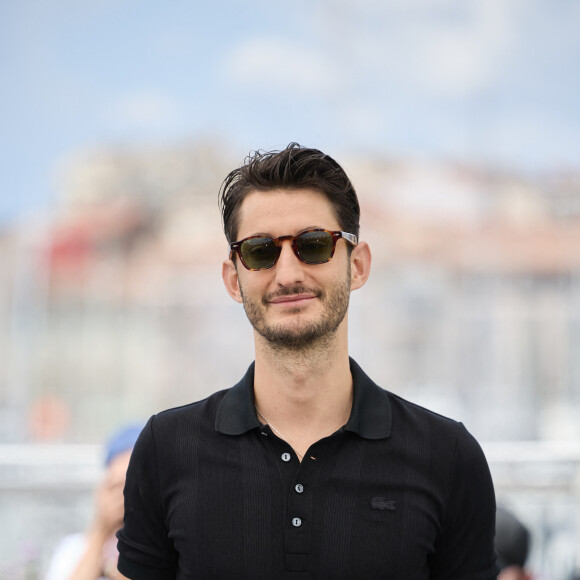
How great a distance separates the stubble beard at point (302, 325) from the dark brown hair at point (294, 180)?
111 mm

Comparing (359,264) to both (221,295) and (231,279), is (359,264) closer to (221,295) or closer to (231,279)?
(231,279)

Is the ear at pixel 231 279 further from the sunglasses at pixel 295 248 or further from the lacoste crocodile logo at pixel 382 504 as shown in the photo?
the lacoste crocodile logo at pixel 382 504

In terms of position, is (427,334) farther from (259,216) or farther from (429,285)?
(259,216)

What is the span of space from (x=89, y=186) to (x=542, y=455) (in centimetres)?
3352

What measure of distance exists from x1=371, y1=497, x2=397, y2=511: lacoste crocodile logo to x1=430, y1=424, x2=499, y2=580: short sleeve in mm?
73

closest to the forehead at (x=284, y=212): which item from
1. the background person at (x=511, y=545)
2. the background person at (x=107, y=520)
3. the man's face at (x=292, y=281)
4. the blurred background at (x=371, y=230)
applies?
the man's face at (x=292, y=281)

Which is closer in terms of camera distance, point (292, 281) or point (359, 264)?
point (292, 281)

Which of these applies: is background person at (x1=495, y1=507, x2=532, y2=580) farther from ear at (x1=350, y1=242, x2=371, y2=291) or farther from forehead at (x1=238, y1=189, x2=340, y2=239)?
forehead at (x1=238, y1=189, x2=340, y2=239)

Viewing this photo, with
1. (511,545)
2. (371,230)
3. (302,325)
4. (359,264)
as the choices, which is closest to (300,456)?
(302,325)

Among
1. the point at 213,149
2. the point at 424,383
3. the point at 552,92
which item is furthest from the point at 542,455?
the point at 552,92

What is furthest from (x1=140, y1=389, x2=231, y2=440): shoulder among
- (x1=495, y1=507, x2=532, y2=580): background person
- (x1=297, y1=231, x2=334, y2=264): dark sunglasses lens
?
(x1=495, y1=507, x2=532, y2=580): background person

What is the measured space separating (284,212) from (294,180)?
4 cm

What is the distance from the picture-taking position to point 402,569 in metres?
0.99

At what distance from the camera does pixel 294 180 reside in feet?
3.61
